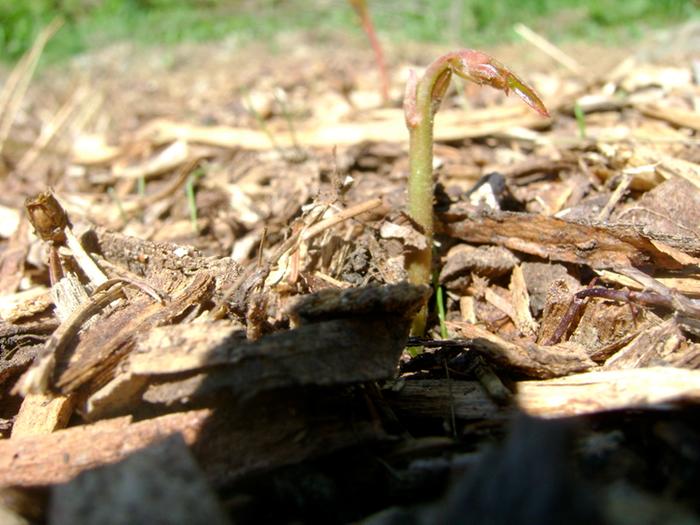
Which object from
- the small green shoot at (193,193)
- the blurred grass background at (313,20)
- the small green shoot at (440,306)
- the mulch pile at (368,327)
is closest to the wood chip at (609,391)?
the mulch pile at (368,327)

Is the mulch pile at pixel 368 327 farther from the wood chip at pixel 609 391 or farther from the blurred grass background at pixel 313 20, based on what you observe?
the blurred grass background at pixel 313 20

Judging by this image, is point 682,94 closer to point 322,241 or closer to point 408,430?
point 322,241

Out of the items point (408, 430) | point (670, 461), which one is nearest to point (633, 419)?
point (670, 461)

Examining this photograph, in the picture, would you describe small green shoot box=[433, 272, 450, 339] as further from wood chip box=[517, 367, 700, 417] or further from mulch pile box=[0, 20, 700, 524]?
wood chip box=[517, 367, 700, 417]

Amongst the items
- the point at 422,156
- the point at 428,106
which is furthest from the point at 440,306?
the point at 428,106

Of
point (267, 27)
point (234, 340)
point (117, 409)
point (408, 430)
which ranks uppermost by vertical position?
point (267, 27)

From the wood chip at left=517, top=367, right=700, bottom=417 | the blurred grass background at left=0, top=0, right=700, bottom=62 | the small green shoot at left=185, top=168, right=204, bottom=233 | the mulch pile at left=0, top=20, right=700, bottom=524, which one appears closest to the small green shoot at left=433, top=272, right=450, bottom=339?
the mulch pile at left=0, top=20, right=700, bottom=524

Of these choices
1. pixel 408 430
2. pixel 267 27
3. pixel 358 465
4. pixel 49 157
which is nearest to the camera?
pixel 358 465

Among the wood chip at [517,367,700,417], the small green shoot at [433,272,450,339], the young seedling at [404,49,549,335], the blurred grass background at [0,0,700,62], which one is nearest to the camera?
the wood chip at [517,367,700,417]
